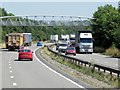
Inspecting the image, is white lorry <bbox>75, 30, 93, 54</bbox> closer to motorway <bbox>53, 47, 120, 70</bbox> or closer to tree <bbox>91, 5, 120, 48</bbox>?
tree <bbox>91, 5, 120, 48</bbox>

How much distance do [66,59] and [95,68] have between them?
14.5 metres

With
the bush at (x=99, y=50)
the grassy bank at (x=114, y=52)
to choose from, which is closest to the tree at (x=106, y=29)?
the bush at (x=99, y=50)

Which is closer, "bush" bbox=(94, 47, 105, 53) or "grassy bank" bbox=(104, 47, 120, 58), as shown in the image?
"grassy bank" bbox=(104, 47, 120, 58)

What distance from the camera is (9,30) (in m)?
180

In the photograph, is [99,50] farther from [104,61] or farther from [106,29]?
[104,61]

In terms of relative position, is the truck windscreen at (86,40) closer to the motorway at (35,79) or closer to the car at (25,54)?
the car at (25,54)

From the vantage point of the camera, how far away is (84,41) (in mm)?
74000

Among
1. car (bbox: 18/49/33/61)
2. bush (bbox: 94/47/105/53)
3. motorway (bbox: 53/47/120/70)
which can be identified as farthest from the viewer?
bush (bbox: 94/47/105/53)

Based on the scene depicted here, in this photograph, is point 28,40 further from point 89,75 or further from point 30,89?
point 30,89

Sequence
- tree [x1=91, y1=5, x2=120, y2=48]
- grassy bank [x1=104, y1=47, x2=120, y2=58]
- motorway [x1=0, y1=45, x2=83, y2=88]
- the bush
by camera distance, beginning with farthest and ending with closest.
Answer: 1. the bush
2. tree [x1=91, y1=5, x2=120, y2=48]
3. grassy bank [x1=104, y1=47, x2=120, y2=58]
4. motorway [x1=0, y1=45, x2=83, y2=88]

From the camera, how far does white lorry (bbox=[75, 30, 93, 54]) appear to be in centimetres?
7288

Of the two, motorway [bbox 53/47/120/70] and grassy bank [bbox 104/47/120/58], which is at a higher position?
motorway [bbox 53/47/120/70]

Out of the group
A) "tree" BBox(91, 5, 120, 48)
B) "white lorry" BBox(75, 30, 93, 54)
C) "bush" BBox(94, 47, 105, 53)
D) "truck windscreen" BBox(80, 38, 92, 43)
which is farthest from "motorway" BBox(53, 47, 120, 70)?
"bush" BBox(94, 47, 105, 53)

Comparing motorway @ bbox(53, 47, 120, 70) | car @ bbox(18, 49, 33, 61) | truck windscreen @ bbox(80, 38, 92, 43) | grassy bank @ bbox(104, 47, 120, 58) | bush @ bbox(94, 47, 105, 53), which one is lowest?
bush @ bbox(94, 47, 105, 53)
